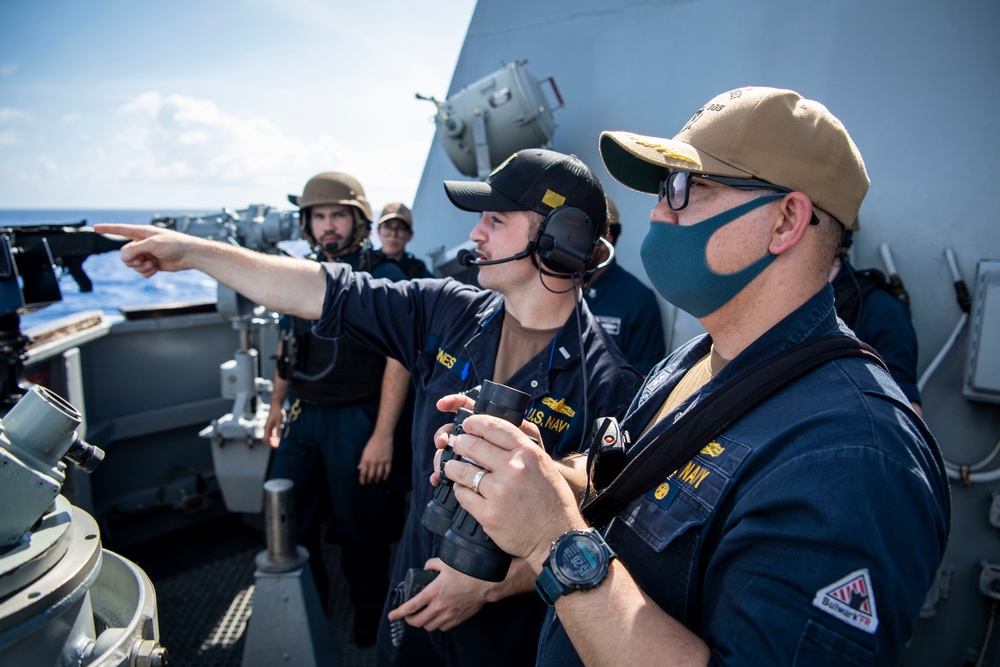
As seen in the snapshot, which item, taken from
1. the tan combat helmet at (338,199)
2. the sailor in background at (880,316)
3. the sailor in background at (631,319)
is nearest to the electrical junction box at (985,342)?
the sailor in background at (880,316)

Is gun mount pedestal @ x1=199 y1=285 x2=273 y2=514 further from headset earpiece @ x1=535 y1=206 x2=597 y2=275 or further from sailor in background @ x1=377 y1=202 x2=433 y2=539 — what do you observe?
headset earpiece @ x1=535 y1=206 x2=597 y2=275

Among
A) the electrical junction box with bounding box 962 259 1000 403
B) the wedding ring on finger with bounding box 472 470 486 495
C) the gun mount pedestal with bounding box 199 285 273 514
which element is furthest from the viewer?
the gun mount pedestal with bounding box 199 285 273 514

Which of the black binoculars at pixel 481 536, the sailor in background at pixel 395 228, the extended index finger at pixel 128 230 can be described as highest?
the extended index finger at pixel 128 230

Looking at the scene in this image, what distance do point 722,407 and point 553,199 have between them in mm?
1062

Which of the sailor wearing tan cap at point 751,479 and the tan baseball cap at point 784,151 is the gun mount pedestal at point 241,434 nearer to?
the sailor wearing tan cap at point 751,479

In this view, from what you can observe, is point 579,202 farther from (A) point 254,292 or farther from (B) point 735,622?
(B) point 735,622

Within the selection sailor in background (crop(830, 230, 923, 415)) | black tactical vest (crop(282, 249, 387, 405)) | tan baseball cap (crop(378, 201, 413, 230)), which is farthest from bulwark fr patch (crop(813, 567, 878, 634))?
tan baseball cap (crop(378, 201, 413, 230))

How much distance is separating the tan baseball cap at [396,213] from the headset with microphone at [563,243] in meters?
2.60

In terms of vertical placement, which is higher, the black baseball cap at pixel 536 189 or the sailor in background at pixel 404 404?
the black baseball cap at pixel 536 189

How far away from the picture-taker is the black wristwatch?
0.84 m

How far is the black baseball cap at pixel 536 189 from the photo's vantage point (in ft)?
6.01

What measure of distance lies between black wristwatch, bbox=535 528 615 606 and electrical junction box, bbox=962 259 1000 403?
216cm

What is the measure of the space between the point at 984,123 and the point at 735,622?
2633 millimetres

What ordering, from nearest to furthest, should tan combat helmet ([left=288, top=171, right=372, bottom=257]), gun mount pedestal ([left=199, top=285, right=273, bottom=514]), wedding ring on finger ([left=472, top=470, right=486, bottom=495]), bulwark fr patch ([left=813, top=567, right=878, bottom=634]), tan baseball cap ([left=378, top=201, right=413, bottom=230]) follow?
1. bulwark fr patch ([left=813, top=567, right=878, bottom=634])
2. wedding ring on finger ([left=472, top=470, right=486, bottom=495])
3. tan combat helmet ([left=288, top=171, right=372, bottom=257])
4. gun mount pedestal ([left=199, top=285, right=273, bottom=514])
5. tan baseball cap ([left=378, top=201, right=413, bottom=230])
